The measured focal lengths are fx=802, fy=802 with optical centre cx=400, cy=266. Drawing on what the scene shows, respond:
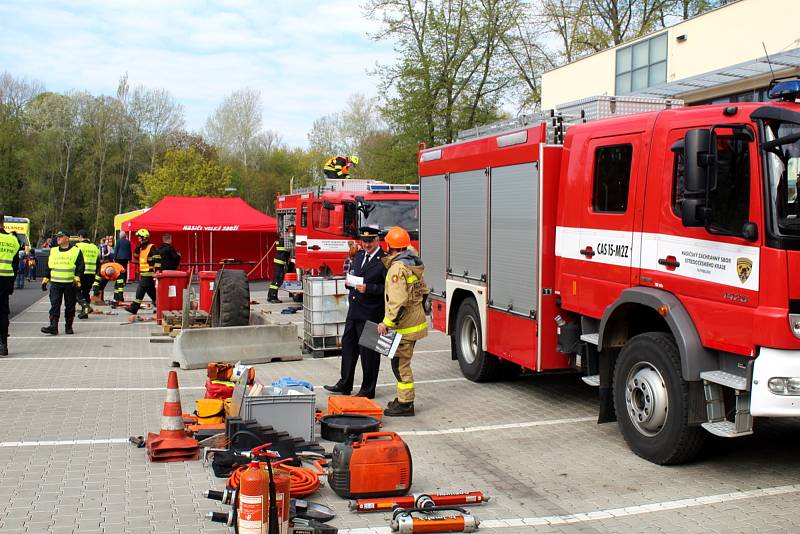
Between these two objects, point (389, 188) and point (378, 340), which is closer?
point (378, 340)

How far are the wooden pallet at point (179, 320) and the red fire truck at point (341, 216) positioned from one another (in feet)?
11.4

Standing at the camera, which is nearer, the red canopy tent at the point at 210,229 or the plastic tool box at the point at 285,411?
the plastic tool box at the point at 285,411

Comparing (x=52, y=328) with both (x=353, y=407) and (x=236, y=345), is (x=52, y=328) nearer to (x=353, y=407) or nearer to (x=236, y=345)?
(x=236, y=345)

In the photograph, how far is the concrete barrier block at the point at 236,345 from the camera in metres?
10.8

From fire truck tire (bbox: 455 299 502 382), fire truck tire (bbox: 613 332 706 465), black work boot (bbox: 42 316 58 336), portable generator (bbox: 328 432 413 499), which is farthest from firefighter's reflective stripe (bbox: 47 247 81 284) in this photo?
fire truck tire (bbox: 613 332 706 465)

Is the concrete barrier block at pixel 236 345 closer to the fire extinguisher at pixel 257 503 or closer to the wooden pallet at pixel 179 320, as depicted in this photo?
the wooden pallet at pixel 179 320

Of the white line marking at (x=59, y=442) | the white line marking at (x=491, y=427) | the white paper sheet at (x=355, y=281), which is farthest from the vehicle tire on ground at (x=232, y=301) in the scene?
the white line marking at (x=491, y=427)

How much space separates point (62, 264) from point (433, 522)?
35.3ft

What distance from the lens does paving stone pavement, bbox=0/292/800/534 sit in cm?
517

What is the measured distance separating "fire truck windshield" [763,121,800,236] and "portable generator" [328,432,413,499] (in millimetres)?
3001

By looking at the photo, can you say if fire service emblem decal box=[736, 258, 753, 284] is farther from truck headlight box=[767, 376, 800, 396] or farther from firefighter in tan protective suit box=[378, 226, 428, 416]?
firefighter in tan protective suit box=[378, 226, 428, 416]

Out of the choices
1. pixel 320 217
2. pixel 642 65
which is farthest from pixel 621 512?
pixel 642 65

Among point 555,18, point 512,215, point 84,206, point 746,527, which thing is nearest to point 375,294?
point 512,215

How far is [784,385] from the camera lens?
5301 mm
